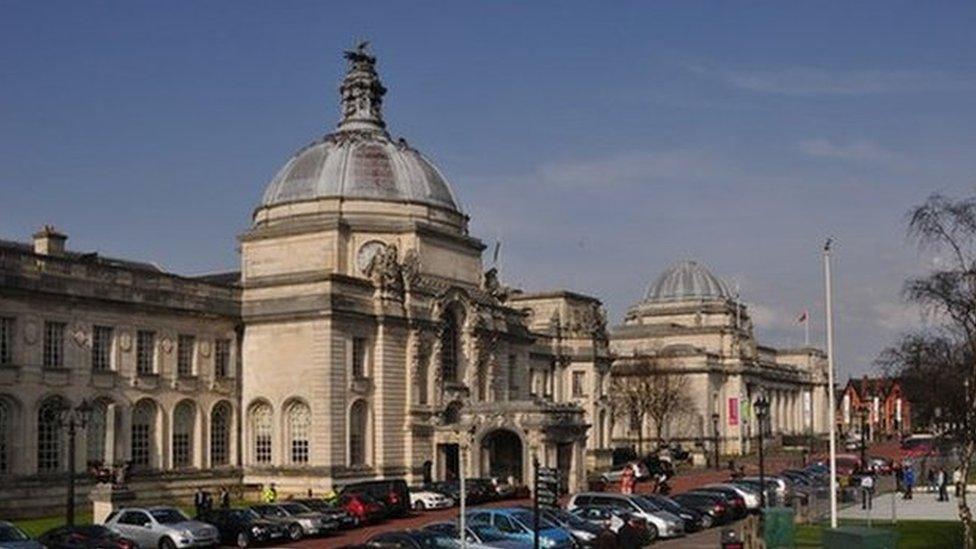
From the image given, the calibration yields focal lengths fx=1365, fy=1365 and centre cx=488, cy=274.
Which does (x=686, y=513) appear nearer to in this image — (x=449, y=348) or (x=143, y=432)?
(x=143, y=432)

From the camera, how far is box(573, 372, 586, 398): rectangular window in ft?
375

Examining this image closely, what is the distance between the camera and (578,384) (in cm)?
11481

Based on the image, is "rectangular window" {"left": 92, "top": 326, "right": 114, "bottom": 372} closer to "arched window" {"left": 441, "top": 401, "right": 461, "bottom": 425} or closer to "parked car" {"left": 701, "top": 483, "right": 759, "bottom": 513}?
"arched window" {"left": 441, "top": 401, "right": 461, "bottom": 425}

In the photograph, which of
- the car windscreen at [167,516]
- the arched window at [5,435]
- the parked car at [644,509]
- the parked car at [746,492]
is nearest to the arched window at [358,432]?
the arched window at [5,435]

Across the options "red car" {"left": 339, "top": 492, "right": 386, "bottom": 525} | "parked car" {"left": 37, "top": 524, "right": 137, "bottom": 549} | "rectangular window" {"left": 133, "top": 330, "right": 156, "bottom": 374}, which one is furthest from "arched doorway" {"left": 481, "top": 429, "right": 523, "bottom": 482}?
"parked car" {"left": 37, "top": 524, "right": 137, "bottom": 549}

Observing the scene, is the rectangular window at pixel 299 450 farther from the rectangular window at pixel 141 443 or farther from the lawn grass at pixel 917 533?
the lawn grass at pixel 917 533

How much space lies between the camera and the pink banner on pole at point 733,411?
137350 millimetres

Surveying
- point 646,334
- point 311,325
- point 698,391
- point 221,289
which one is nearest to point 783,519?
point 311,325

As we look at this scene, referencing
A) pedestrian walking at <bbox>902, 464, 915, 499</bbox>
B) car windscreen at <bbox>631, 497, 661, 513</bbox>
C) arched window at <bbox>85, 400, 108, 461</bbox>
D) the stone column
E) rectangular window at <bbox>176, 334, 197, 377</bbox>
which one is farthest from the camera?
pedestrian walking at <bbox>902, 464, 915, 499</bbox>

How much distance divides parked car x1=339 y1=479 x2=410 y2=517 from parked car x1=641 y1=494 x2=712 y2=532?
11.5 meters

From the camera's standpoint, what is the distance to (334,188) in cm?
8488

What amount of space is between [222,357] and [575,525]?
106ft

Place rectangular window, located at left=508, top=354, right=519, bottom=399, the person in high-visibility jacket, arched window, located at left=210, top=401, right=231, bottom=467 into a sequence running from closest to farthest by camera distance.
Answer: the person in high-visibility jacket < arched window, located at left=210, top=401, right=231, bottom=467 < rectangular window, located at left=508, top=354, right=519, bottom=399

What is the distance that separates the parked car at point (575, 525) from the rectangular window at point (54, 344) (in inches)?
1058
